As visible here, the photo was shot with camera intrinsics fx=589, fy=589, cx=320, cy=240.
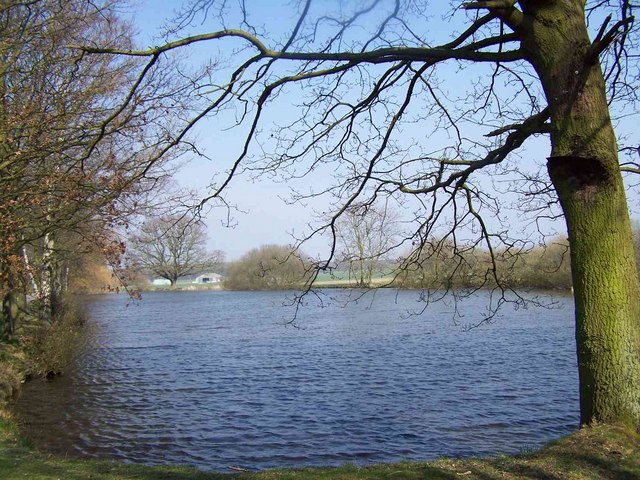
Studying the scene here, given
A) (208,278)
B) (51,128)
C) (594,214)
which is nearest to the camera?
(594,214)

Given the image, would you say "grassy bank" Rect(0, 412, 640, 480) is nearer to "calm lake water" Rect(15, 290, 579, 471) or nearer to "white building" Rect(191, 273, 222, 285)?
"calm lake water" Rect(15, 290, 579, 471)

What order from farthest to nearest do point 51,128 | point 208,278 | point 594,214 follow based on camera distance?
1. point 208,278
2. point 51,128
3. point 594,214

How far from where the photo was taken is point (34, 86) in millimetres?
10836

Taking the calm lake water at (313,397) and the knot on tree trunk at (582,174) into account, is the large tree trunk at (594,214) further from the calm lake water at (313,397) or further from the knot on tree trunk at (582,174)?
the calm lake water at (313,397)

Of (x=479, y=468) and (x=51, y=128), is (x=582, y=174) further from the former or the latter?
(x=51, y=128)

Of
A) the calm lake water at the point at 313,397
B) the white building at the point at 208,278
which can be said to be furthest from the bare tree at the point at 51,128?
the white building at the point at 208,278

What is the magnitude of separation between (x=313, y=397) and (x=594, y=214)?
9.14 meters

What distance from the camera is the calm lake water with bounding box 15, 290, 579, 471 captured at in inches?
380

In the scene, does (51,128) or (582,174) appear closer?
(582,174)

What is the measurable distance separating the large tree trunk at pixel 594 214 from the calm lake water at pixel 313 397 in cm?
404

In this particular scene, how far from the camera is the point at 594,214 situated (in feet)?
17.2

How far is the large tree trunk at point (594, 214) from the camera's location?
17.2ft

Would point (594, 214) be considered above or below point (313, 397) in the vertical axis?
above

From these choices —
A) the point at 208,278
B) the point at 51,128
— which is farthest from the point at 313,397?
the point at 208,278
